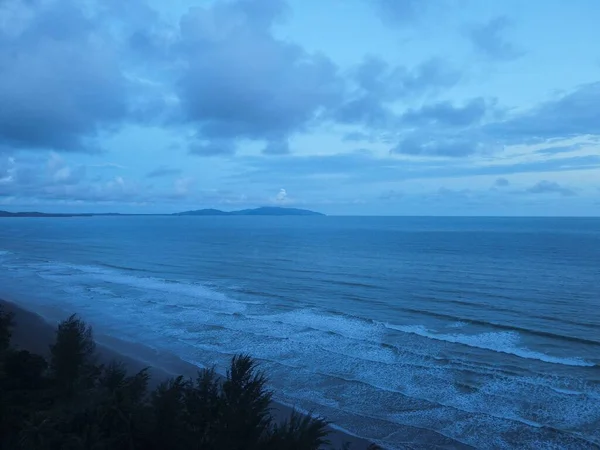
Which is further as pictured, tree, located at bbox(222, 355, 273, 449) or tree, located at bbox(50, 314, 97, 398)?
tree, located at bbox(50, 314, 97, 398)

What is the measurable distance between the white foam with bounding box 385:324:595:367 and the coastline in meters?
10.1

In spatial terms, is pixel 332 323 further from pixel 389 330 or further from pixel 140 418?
pixel 140 418

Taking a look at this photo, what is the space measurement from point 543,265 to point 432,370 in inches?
1447

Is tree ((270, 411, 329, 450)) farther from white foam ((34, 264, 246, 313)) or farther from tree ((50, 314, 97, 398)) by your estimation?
white foam ((34, 264, 246, 313))

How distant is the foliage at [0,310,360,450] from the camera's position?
27.4 feet

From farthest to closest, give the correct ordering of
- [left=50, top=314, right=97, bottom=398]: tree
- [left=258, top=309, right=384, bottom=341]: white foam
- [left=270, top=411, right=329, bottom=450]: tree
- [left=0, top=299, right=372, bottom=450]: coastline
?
[left=258, top=309, right=384, bottom=341]: white foam → [left=0, top=299, right=372, bottom=450]: coastline → [left=50, top=314, right=97, bottom=398]: tree → [left=270, top=411, right=329, bottom=450]: tree

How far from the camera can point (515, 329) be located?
24.7 metres

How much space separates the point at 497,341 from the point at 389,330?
499 centimetres

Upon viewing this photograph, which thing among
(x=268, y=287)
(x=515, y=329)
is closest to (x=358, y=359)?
(x=515, y=329)

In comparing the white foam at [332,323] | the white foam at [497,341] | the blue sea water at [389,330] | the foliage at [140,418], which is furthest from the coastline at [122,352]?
the white foam at [497,341]

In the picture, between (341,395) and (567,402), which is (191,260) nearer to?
(341,395)

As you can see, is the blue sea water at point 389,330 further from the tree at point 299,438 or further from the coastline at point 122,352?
the tree at point 299,438

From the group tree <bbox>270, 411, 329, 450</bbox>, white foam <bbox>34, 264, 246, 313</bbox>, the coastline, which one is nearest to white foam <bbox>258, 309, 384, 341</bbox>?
white foam <bbox>34, 264, 246, 313</bbox>

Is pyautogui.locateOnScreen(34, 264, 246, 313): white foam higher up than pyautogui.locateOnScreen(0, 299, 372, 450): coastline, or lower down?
higher up
